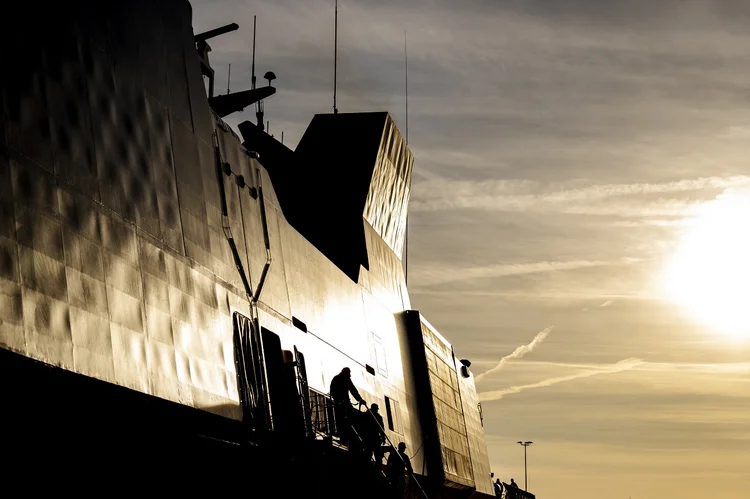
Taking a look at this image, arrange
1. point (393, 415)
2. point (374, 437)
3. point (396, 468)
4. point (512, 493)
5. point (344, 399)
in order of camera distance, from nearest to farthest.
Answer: point (344, 399) < point (374, 437) < point (396, 468) < point (393, 415) < point (512, 493)

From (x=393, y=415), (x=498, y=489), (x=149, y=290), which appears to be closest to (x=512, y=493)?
(x=498, y=489)

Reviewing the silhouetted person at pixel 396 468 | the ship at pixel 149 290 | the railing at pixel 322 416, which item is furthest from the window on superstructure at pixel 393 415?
the railing at pixel 322 416

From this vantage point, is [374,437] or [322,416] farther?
[322,416]

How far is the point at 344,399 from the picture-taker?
64.1ft

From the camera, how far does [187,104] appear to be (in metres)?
17.6

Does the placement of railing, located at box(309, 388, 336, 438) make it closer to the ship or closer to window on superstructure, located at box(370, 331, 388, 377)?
the ship

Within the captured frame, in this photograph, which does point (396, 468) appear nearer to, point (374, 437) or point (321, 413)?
point (374, 437)

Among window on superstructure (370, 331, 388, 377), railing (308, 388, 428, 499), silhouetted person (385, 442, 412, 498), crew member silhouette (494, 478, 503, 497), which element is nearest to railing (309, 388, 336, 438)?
railing (308, 388, 428, 499)

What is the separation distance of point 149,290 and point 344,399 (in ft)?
21.6

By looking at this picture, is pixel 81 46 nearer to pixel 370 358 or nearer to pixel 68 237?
pixel 68 237

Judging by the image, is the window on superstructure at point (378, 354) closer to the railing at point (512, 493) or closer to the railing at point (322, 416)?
the railing at point (322, 416)

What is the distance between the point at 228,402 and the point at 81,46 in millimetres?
6301

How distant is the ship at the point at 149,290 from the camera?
10758 millimetres

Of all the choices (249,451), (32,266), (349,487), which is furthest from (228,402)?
(32,266)
